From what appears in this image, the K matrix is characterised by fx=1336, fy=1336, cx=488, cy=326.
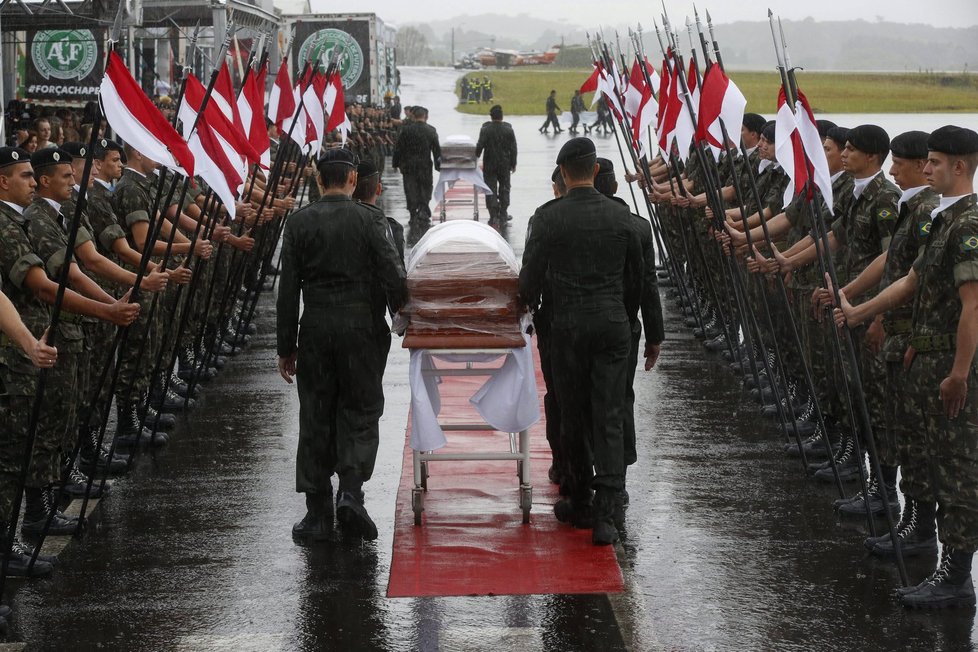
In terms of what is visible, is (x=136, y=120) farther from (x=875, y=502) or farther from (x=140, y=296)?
(x=875, y=502)

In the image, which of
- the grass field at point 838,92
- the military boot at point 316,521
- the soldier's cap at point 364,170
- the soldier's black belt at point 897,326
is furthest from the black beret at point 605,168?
the grass field at point 838,92

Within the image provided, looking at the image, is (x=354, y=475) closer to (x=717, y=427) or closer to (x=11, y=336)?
(x=11, y=336)

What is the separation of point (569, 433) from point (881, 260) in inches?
74.3

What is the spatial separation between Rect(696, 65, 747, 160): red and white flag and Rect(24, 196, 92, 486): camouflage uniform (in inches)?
162

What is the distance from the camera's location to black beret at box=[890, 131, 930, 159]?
659 cm

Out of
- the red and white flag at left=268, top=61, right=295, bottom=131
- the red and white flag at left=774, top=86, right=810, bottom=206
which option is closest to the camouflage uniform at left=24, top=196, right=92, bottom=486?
the red and white flag at left=774, top=86, right=810, bottom=206

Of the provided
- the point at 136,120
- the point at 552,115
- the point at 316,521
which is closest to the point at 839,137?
the point at 316,521

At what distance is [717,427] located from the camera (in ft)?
31.6

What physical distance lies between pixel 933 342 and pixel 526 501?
2364 mm

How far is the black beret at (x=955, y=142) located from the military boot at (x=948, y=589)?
5.86 ft

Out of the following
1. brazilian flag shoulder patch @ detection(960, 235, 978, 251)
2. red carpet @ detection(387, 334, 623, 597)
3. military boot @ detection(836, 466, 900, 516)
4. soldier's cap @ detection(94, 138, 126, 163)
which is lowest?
red carpet @ detection(387, 334, 623, 597)

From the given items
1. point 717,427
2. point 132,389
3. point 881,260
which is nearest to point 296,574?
point 132,389

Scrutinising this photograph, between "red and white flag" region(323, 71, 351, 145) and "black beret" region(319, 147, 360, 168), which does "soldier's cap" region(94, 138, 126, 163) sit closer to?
"black beret" region(319, 147, 360, 168)

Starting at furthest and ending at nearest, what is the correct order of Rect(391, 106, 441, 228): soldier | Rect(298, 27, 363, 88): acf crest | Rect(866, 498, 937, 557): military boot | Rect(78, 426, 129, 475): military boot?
1. Rect(298, 27, 363, 88): acf crest
2. Rect(391, 106, 441, 228): soldier
3. Rect(78, 426, 129, 475): military boot
4. Rect(866, 498, 937, 557): military boot
